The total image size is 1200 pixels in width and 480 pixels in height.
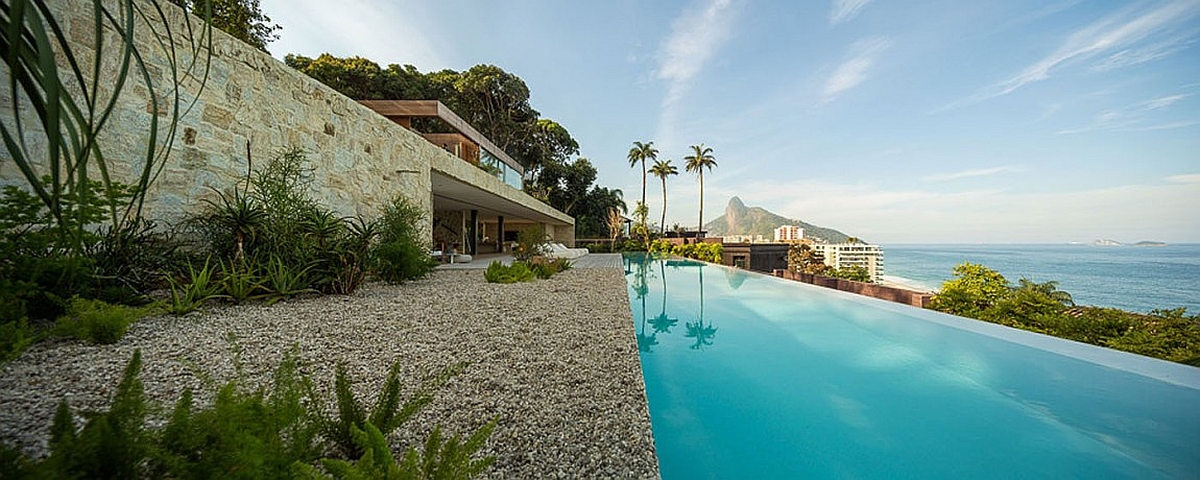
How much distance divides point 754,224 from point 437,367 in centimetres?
7936

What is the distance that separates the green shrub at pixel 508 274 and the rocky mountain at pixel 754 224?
4220 cm

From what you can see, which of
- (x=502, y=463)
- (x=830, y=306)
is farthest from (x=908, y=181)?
(x=502, y=463)

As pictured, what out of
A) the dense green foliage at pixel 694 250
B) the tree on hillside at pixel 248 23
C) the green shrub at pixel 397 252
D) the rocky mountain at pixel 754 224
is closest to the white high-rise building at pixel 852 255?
the dense green foliage at pixel 694 250

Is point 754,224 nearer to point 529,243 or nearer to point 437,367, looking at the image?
point 529,243

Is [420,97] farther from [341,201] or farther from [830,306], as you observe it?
[830,306]

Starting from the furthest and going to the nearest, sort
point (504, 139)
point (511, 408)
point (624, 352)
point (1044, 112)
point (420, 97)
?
point (504, 139) < point (420, 97) < point (1044, 112) < point (624, 352) < point (511, 408)

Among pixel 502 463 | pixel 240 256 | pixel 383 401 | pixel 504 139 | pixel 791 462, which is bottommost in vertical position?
pixel 791 462

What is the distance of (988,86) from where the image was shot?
38.5 feet

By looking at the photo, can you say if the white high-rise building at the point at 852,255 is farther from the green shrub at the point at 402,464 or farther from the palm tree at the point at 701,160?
the green shrub at the point at 402,464

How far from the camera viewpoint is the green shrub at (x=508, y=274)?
6988 millimetres

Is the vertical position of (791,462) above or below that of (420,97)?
below

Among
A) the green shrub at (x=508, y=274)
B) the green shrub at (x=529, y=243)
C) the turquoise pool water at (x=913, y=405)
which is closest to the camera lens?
the turquoise pool water at (x=913, y=405)

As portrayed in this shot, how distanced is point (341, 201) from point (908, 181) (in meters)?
24.8

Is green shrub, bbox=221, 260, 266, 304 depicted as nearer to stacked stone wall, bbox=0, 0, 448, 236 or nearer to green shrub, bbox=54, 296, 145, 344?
stacked stone wall, bbox=0, 0, 448, 236
